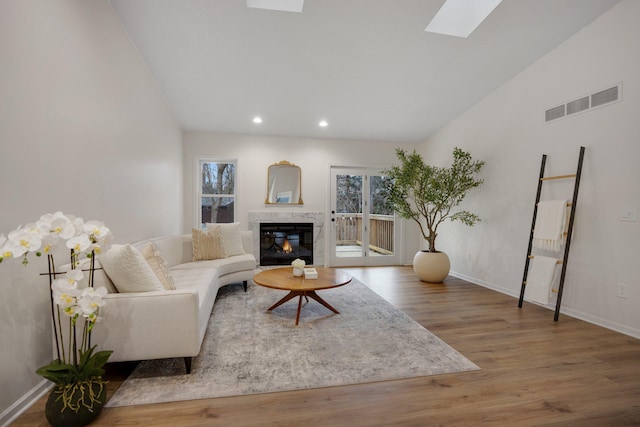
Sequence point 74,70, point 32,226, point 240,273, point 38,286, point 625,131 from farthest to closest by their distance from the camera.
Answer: point 240,273 < point 625,131 < point 74,70 < point 38,286 < point 32,226

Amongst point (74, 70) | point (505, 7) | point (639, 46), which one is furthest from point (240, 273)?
point (639, 46)

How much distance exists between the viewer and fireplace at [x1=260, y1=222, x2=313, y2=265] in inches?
224

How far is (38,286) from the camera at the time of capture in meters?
1.78

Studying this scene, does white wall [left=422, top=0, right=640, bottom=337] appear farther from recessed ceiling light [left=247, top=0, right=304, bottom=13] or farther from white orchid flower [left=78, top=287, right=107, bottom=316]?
white orchid flower [left=78, top=287, right=107, bottom=316]

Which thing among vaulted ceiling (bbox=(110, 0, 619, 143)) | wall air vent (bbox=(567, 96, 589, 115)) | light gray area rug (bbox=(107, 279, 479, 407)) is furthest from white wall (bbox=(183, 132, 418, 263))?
wall air vent (bbox=(567, 96, 589, 115))

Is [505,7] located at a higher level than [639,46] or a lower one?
higher

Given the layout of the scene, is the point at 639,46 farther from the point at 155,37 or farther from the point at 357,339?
the point at 155,37

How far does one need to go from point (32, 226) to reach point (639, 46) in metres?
4.61

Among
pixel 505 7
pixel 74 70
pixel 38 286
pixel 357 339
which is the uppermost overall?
pixel 505 7

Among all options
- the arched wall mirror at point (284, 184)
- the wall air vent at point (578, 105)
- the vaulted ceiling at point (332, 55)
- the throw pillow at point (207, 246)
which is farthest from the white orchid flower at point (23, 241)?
the wall air vent at point (578, 105)

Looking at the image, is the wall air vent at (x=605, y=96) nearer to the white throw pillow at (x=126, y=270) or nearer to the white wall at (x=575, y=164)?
the white wall at (x=575, y=164)

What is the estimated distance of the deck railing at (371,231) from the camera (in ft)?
19.7

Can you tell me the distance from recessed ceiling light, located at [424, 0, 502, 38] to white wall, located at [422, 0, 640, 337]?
1063 mm

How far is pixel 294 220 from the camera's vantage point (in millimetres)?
5727
